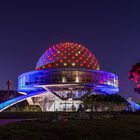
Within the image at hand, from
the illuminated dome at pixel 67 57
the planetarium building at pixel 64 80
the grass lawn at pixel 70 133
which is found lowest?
the grass lawn at pixel 70 133

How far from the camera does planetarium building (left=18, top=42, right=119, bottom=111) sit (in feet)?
277

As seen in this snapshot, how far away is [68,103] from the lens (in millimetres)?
80750

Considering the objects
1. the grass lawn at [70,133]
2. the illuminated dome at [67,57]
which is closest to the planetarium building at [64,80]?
the illuminated dome at [67,57]

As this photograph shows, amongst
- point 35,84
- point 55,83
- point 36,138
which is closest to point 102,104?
point 55,83

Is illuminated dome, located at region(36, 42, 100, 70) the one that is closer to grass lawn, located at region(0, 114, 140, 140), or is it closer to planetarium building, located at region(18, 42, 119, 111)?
planetarium building, located at region(18, 42, 119, 111)

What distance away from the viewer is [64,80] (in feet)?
281

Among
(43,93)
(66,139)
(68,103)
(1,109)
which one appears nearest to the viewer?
(66,139)

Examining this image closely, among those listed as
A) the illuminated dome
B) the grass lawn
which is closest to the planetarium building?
the illuminated dome

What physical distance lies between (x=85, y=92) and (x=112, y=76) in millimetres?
15372

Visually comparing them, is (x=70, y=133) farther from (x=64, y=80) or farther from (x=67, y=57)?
(x=67, y=57)

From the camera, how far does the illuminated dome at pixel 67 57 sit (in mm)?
91438

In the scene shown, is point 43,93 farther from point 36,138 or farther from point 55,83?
point 36,138

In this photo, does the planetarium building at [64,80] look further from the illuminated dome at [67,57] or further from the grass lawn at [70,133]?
the grass lawn at [70,133]

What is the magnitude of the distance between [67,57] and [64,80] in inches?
431
